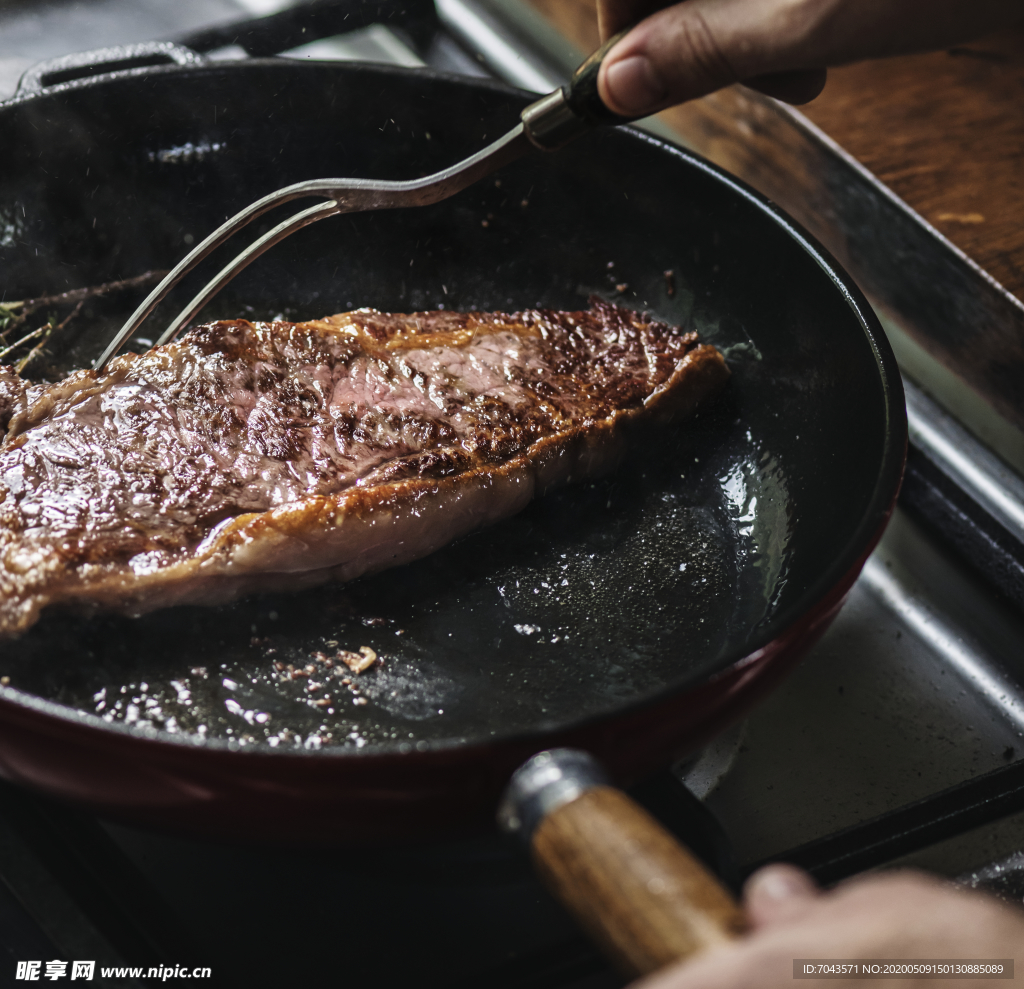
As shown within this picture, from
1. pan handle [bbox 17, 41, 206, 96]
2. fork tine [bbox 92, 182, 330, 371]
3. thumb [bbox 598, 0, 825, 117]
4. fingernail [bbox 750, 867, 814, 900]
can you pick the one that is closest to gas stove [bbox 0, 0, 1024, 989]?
fingernail [bbox 750, 867, 814, 900]

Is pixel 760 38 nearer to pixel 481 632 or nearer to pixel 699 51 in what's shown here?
pixel 699 51

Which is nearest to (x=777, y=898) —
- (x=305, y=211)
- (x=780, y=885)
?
(x=780, y=885)

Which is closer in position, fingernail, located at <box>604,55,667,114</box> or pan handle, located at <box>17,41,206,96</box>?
fingernail, located at <box>604,55,667,114</box>

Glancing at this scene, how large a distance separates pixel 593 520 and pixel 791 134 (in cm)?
105

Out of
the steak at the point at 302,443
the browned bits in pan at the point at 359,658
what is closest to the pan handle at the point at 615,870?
the browned bits in pan at the point at 359,658

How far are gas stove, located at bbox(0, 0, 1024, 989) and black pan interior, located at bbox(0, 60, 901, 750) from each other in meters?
0.18

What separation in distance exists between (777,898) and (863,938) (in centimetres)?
7

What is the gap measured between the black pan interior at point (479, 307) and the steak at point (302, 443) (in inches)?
3.1

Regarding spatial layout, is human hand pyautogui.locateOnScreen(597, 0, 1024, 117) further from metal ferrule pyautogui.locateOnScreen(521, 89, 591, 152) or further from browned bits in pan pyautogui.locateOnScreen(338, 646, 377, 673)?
browned bits in pan pyautogui.locateOnScreen(338, 646, 377, 673)

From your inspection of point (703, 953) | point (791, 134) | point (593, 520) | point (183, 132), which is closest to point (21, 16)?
point (183, 132)

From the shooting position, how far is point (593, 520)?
1634 mm

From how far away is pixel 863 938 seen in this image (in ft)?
2.15

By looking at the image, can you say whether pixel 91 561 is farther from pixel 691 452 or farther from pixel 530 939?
pixel 691 452

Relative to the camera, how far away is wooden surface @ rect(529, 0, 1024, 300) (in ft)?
6.27
